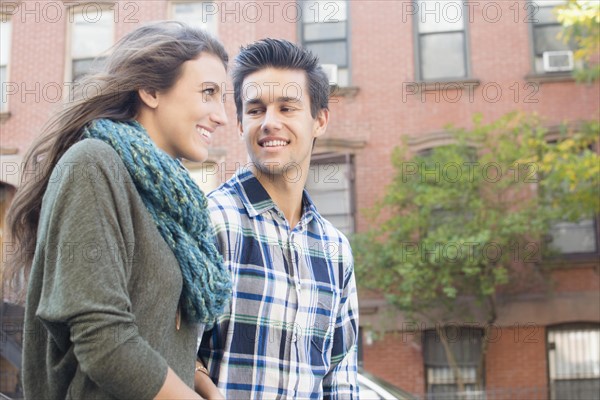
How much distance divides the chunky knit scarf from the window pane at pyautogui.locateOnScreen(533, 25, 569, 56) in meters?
15.9

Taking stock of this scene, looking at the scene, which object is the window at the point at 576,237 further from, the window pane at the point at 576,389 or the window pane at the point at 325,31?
the window pane at the point at 325,31

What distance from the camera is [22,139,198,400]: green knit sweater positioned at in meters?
1.87

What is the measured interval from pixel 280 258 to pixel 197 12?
1597 cm

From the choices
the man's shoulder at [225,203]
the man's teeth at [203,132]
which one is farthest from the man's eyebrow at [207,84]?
the man's shoulder at [225,203]

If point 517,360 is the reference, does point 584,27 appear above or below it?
above

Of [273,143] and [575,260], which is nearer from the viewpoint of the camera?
[273,143]

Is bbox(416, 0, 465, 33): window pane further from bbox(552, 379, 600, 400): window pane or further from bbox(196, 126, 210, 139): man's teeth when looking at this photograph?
bbox(196, 126, 210, 139): man's teeth

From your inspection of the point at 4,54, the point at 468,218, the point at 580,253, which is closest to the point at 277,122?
the point at 468,218

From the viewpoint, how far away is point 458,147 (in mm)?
15312

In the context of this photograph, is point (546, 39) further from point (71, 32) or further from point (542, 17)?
point (71, 32)

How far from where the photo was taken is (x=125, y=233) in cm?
200

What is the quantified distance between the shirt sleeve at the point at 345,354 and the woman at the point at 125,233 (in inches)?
29.5

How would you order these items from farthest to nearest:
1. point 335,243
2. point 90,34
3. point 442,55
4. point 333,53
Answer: point 90,34 < point 333,53 < point 442,55 < point 335,243

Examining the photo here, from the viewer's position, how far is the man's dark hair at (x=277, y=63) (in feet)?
11.0
